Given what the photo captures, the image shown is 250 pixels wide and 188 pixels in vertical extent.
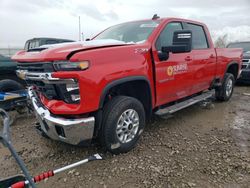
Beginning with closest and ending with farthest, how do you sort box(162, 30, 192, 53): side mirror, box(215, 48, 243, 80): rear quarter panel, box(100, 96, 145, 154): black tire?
box(100, 96, 145, 154): black tire, box(162, 30, 192, 53): side mirror, box(215, 48, 243, 80): rear quarter panel

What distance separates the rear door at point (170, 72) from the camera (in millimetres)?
3689

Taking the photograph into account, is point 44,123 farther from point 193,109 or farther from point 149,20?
point 193,109

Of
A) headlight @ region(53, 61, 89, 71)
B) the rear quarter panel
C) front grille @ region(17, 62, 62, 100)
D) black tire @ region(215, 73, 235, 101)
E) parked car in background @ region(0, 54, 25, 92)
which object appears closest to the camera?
headlight @ region(53, 61, 89, 71)

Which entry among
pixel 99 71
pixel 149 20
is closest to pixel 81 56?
pixel 99 71

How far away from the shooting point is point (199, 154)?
11.2 feet

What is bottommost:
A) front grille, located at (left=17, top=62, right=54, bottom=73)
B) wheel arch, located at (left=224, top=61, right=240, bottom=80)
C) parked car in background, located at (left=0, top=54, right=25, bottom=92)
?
wheel arch, located at (left=224, top=61, right=240, bottom=80)

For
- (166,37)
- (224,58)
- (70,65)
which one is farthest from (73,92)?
(224,58)

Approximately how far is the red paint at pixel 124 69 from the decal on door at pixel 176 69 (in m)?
0.02

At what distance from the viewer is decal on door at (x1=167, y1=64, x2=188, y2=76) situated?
385cm

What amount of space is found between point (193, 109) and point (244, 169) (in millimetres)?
2721

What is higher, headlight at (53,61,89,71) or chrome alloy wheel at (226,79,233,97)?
headlight at (53,61,89,71)

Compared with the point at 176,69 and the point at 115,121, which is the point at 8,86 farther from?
the point at 176,69

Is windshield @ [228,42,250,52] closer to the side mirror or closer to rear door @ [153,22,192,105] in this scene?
rear door @ [153,22,192,105]

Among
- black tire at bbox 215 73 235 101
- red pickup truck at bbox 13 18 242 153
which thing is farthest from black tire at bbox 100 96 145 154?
black tire at bbox 215 73 235 101
